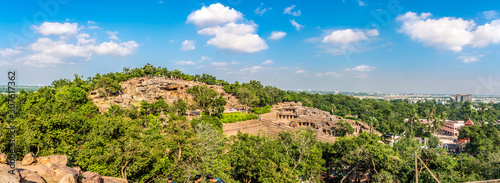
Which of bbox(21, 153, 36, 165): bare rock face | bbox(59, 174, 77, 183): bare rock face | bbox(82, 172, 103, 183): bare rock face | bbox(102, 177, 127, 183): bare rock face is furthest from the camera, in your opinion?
bbox(102, 177, 127, 183): bare rock face

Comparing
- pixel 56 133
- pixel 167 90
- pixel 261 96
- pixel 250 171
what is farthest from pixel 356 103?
pixel 56 133

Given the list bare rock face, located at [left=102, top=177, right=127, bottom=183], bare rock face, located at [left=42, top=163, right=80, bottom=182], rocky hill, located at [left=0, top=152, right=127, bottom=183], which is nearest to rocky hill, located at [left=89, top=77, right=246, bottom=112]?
rocky hill, located at [left=0, top=152, right=127, bottom=183]

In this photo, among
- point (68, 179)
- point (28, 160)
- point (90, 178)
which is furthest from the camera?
point (28, 160)

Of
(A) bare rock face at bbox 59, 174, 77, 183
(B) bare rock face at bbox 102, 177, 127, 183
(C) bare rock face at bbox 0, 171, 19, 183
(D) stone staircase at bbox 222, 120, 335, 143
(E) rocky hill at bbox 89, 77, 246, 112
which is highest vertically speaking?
(E) rocky hill at bbox 89, 77, 246, 112

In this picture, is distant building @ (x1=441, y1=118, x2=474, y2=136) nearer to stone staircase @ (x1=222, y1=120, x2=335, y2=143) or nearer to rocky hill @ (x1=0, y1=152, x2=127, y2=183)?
stone staircase @ (x1=222, y1=120, x2=335, y2=143)

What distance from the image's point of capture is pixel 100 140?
16547 millimetres

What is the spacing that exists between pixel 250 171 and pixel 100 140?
11.1 meters

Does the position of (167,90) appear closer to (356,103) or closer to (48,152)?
(48,152)

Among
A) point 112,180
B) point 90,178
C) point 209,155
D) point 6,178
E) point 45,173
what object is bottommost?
point 209,155

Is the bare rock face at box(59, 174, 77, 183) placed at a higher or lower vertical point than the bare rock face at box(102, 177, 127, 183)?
higher

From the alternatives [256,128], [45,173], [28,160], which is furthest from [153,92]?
[45,173]

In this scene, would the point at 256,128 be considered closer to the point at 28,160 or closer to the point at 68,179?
the point at 28,160

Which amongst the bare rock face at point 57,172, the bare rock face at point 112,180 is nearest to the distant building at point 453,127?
the bare rock face at point 112,180

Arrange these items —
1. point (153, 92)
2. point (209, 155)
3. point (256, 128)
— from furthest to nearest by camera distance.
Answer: point (153, 92)
point (256, 128)
point (209, 155)
